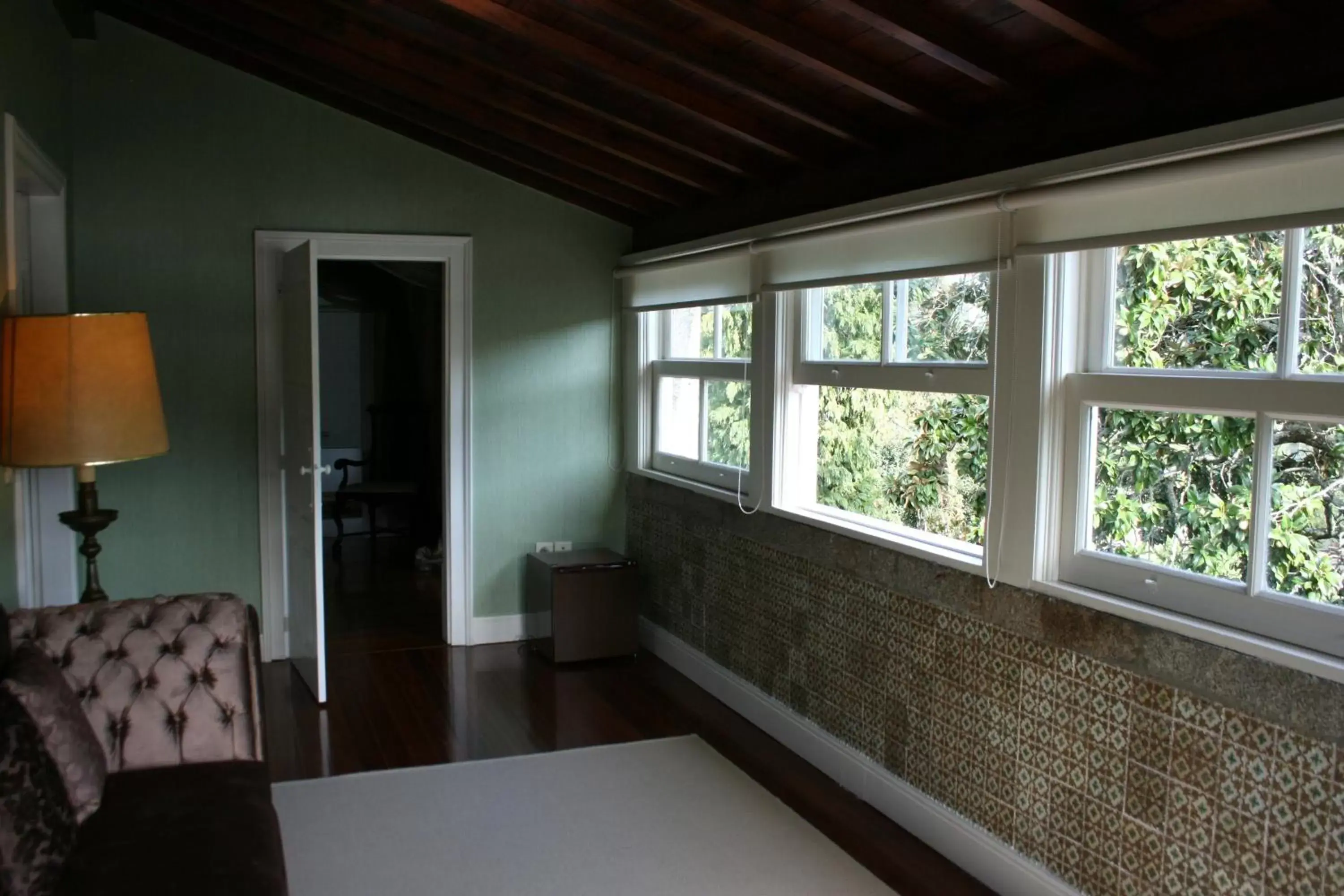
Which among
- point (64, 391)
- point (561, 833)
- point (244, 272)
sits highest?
point (244, 272)

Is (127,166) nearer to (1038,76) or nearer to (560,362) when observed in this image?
(560,362)

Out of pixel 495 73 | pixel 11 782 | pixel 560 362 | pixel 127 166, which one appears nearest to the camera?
pixel 11 782

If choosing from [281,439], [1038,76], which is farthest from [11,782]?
[281,439]

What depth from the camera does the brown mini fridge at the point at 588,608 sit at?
509 centimetres

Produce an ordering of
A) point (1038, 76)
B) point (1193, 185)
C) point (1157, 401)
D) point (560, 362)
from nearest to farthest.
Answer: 1. point (1193, 185)
2. point (1157, 401)
3. point (1038, 76)
4. point (560, 362)

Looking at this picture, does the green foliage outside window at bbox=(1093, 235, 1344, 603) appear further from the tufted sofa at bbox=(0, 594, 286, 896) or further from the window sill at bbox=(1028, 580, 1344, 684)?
the tufted sofa at bbox=(0, 594, 286, 896)

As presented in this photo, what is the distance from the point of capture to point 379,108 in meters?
4.87

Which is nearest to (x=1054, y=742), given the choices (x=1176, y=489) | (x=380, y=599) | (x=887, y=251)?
(x=1176, y=489)

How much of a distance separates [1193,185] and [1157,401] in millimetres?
488

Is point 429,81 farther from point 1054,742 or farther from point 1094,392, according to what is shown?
point 1054,742

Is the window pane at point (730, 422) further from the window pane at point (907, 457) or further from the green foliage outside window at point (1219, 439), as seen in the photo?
the green foliage outside window at point (1219, 439)

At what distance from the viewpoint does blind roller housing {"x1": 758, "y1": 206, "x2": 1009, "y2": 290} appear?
9.77ft

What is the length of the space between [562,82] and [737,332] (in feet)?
4.31

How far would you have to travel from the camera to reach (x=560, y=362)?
5.58 meters
